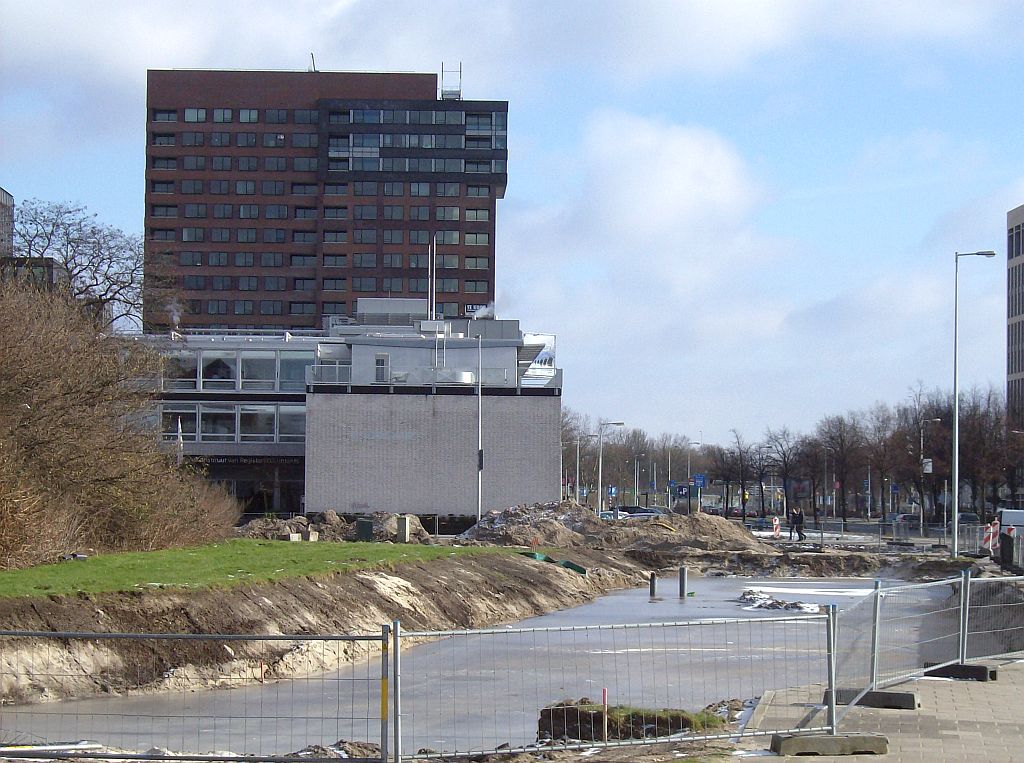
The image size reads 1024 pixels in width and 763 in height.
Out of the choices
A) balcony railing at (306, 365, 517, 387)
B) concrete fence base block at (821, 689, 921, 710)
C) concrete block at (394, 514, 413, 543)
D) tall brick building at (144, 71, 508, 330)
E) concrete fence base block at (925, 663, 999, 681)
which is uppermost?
tall brick building at (144, 71, 508, 330)

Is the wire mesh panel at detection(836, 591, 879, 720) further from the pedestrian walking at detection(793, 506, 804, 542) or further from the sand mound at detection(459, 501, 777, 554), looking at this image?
the pedestrian walking at detection(793, 506, 804, 542)

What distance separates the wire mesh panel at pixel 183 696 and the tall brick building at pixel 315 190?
318 feet

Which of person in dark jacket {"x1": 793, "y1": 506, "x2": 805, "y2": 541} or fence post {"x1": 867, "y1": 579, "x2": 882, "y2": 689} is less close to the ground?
fence post {"x1": 867, "y1": 579, "x2": 882, "y2": 689}

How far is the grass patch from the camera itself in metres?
18.8

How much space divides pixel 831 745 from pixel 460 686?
6.88m

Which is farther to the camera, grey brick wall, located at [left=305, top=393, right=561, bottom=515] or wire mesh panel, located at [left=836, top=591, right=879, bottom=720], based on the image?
grey brick wall, located at [left=305, top=393, right=561, bottom=515]

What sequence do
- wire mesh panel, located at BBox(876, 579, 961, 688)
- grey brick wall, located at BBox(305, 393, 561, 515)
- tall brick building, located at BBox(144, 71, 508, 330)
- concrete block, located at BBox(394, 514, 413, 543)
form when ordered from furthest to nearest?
1. tall brick building, located at BBox(144, 71, 508, 330)
2. grey brick wall, located at BBox(305, 393, 561, 515)
3. concrete block, located at BBox(394, 514, 413, 543)
4. wire mesh panel, located at BBox(876, 579, 961, 688)

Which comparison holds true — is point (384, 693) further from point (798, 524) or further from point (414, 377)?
point (798, 524)

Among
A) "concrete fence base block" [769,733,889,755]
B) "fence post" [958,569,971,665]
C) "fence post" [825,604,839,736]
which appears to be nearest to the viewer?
"concrete fence base block" [769,733,889,755]

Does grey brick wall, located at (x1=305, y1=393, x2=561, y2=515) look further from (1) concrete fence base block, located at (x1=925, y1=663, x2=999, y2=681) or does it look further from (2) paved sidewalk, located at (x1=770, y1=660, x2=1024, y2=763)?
(2) paved sidewalk, located at (x1=770, y1=660, x2=1024, y2=763)

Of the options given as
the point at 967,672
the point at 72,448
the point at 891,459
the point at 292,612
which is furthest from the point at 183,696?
the point at 891,459

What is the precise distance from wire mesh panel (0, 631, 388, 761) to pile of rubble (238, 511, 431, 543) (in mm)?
28420

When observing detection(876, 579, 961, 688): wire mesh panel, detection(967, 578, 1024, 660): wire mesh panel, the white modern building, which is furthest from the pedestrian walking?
detection(876, 579, 961, 688): wire mesh panel

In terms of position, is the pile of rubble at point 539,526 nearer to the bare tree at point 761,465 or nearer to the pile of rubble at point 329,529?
the pile of rubble at point 329,529
